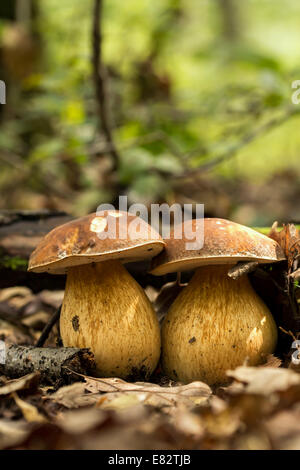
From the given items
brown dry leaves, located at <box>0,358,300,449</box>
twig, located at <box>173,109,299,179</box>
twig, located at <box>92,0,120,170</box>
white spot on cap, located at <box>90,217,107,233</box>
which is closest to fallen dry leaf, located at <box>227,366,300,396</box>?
brown dry leaves, located at <box>0,358,300,449</box>

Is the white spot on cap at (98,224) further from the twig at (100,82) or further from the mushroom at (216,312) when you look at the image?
the twig at (100,82)

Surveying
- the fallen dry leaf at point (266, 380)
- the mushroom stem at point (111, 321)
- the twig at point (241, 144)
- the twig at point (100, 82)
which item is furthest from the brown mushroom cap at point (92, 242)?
the twig at point (241, 144)

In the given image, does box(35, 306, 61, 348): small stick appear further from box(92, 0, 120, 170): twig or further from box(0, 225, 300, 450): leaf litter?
box(92, 0, 120, 170): twig

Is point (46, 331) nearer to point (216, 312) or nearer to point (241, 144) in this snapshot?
point (216, 312)

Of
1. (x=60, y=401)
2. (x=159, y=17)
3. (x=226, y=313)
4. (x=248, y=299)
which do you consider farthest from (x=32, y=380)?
(x=159, y=17)

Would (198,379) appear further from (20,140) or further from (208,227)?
(20,140)

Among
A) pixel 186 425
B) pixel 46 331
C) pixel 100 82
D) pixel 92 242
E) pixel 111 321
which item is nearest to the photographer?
pixel 186 425

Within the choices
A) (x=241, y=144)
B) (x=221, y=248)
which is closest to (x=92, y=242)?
(x=221, y=248)
